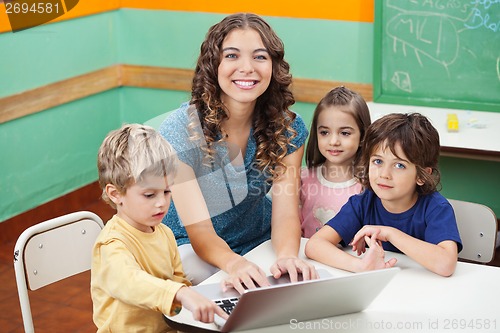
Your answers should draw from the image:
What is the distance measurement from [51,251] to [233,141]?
669 millimetres

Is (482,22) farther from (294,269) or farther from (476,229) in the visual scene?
(294,269)

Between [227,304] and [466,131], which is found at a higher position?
[227,304]

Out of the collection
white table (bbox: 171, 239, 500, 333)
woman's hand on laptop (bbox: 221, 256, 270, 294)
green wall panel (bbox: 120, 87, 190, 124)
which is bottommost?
green wall panel (bbox: 120, 87, 190, 124)

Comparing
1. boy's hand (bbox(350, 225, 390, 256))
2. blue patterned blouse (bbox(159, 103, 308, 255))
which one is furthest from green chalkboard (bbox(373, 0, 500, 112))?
boy's hand (bbox(350, 225, 390, 256))

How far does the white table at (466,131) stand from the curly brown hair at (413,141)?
1.05 meters

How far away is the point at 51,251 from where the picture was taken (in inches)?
77.9

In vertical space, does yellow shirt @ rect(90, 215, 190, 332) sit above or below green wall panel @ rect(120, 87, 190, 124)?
above

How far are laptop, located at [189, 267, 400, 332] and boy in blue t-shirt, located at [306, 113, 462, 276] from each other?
29 centimetres

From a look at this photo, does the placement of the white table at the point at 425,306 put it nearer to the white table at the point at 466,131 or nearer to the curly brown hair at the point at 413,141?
the curly brown hair at the point at 413,141

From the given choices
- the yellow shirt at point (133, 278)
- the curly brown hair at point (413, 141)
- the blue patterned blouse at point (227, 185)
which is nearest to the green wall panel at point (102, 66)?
the blue patterned blouse at point (227, 185)

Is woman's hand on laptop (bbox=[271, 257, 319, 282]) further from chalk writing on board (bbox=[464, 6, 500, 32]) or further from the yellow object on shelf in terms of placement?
chalk writing on board (bbox=[464, 6, 500, 32])

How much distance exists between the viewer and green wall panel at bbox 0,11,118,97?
3670 mm

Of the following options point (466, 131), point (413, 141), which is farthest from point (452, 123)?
point (413, 141)

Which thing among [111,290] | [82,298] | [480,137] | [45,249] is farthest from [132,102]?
[111,290]
